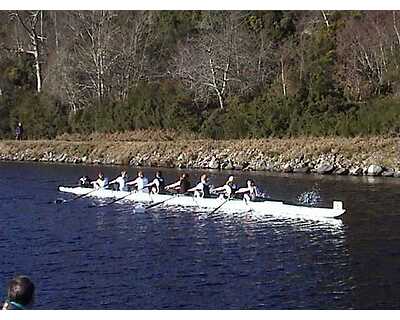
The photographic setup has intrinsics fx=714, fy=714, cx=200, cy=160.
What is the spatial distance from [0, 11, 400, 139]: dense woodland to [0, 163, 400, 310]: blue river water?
12815 millimetres

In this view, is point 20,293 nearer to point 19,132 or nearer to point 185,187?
point 185,187

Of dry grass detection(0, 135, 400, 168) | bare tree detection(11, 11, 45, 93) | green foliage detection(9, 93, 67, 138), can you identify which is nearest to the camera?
dry grass detection(0, 135, 400, 168)

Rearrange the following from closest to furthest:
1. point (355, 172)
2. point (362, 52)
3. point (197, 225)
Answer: point (197, 225), point (355, 172), point (362, 52)

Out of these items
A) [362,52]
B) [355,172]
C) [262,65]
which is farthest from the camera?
[262,65]

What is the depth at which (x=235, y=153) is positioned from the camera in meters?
32.9

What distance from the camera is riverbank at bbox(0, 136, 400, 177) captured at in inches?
1145

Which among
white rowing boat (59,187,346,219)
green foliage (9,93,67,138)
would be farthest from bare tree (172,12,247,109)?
white rowing boat (59,187,346,219)

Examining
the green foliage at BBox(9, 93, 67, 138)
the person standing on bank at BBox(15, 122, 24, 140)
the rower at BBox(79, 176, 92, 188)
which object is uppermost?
the green foliage at BBox(9, 93, 67, 138)

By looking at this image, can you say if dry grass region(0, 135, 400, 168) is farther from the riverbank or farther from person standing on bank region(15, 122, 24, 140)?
person standing on bank region(15, 122, 24, 140)

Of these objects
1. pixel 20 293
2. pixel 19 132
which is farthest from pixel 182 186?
pixel 19 132
